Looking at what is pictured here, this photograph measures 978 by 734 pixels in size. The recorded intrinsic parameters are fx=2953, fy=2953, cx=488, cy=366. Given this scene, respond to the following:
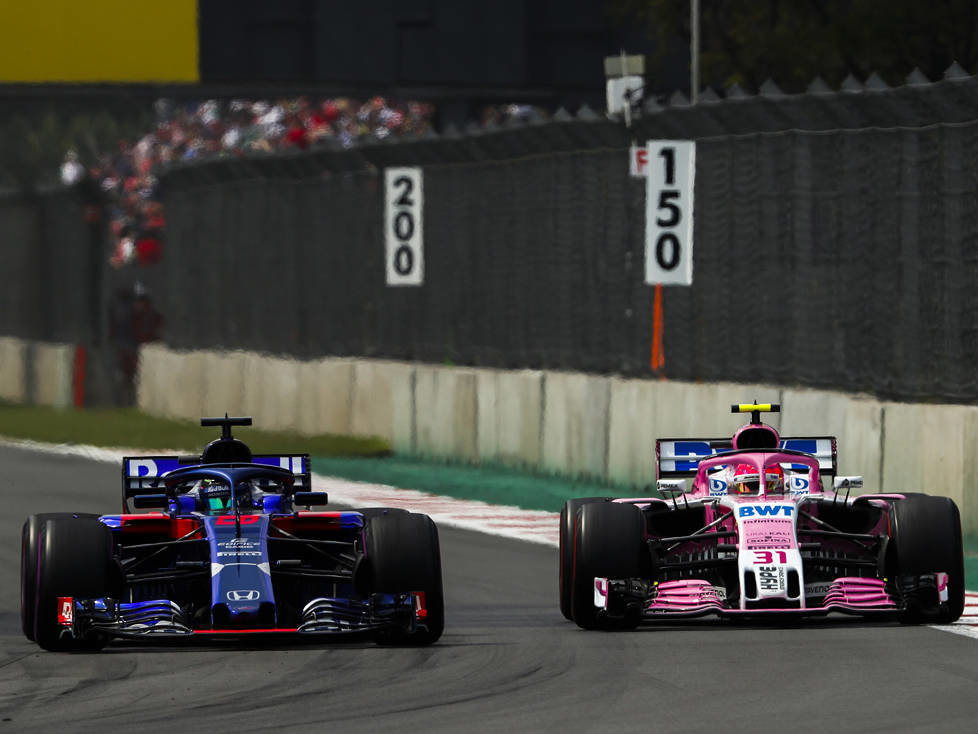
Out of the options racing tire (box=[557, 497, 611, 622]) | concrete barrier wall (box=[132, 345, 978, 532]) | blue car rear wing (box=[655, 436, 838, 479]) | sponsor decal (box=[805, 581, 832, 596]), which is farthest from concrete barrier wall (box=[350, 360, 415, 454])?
sponsor decal (box=[805, 581, 832, 596])

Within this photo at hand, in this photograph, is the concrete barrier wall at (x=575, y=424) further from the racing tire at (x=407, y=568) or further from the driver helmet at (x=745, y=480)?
the racing tire at (x=407, y=568)

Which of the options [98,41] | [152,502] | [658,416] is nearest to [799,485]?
[152,502]

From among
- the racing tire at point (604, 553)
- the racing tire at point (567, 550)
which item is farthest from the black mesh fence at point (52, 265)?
the racing tire at point (604, 553)

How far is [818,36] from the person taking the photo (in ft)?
129

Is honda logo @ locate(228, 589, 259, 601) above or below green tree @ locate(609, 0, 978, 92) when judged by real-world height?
below

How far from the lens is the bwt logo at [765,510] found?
13.6 meters

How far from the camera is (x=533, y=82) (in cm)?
3484

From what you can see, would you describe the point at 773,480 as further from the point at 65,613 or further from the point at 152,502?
the point at 65,613

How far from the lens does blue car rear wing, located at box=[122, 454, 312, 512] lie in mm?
14180

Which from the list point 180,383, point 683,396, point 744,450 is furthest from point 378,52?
point 744,450

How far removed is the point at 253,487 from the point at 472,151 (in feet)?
45.4

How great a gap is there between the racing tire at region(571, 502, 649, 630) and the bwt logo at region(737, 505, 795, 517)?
1.59 ft

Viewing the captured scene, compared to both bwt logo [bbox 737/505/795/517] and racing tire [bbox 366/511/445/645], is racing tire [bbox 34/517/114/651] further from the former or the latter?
bwt logo [bbox 737/505/795/517]

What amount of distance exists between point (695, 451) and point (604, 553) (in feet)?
4.38
